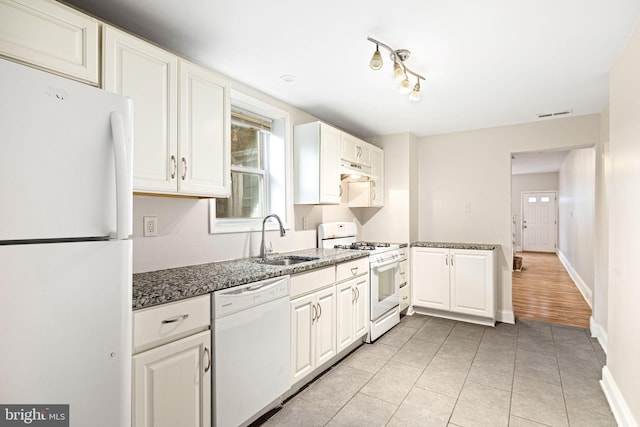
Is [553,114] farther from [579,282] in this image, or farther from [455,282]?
[579,282]

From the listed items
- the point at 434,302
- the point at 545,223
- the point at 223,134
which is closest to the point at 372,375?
the point at 434,302

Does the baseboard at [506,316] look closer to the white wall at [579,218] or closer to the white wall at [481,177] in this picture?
the white wall at [481,177]

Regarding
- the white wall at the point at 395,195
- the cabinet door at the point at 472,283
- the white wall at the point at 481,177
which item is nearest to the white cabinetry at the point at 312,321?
the white wall at the point at 395,195

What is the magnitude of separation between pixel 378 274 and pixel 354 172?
3.83ft

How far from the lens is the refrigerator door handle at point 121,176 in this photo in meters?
1.15

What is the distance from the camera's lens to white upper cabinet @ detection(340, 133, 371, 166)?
141 inches

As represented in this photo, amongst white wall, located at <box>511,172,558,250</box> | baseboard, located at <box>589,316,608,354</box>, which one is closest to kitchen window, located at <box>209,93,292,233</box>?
baseboard, located at <box>589,316,608,354</box>

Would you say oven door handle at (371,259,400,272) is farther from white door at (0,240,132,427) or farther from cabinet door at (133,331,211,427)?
white door at (0,240,132,427)

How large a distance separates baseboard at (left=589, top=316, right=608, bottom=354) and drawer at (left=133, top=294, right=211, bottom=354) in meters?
3.68

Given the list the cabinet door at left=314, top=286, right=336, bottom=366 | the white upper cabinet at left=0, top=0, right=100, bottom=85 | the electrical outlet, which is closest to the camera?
the white upper cabinet at left=0, top=0, right=100, bottom=85

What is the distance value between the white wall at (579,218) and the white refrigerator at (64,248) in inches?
178

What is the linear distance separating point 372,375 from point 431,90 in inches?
97.0

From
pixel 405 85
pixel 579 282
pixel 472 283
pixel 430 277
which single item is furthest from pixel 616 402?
pixel 579 282


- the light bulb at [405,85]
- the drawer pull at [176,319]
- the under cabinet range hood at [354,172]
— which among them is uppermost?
the light bulb at [405,85]
